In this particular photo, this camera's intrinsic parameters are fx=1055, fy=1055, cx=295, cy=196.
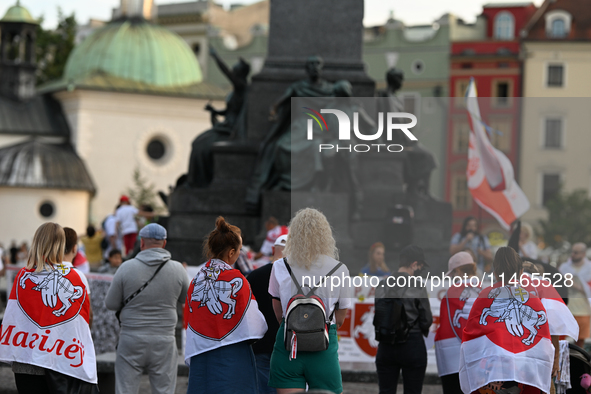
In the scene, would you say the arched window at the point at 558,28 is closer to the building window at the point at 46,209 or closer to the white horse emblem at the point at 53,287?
the building window at the point at 46,209

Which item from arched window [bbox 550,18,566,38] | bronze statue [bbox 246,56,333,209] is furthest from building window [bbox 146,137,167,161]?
bronze statue [bbox 246,56,333,209]

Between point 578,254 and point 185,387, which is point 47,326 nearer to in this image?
point 185,387

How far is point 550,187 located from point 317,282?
4115 millimetres

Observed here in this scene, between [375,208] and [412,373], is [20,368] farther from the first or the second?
[375,208]

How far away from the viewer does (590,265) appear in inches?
498

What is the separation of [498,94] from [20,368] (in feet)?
177

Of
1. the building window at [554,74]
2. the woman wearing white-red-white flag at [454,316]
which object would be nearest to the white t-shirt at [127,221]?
the woman wearing white-red-white flag at [454,316]

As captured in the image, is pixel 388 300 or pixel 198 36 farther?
pixel 198 36

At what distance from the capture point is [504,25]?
63.8m

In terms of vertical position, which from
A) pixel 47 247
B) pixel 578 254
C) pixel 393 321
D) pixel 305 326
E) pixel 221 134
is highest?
pixel 221 134

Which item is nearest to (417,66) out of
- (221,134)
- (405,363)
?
(221,134)

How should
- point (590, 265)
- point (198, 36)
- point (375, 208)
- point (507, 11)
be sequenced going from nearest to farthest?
point (590, 265) → point (375, 208) → point (507, 11) → point (198, 36)

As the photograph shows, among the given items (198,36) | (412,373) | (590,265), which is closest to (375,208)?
(590,265)

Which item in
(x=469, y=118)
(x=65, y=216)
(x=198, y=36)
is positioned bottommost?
(x=65, y=216)
